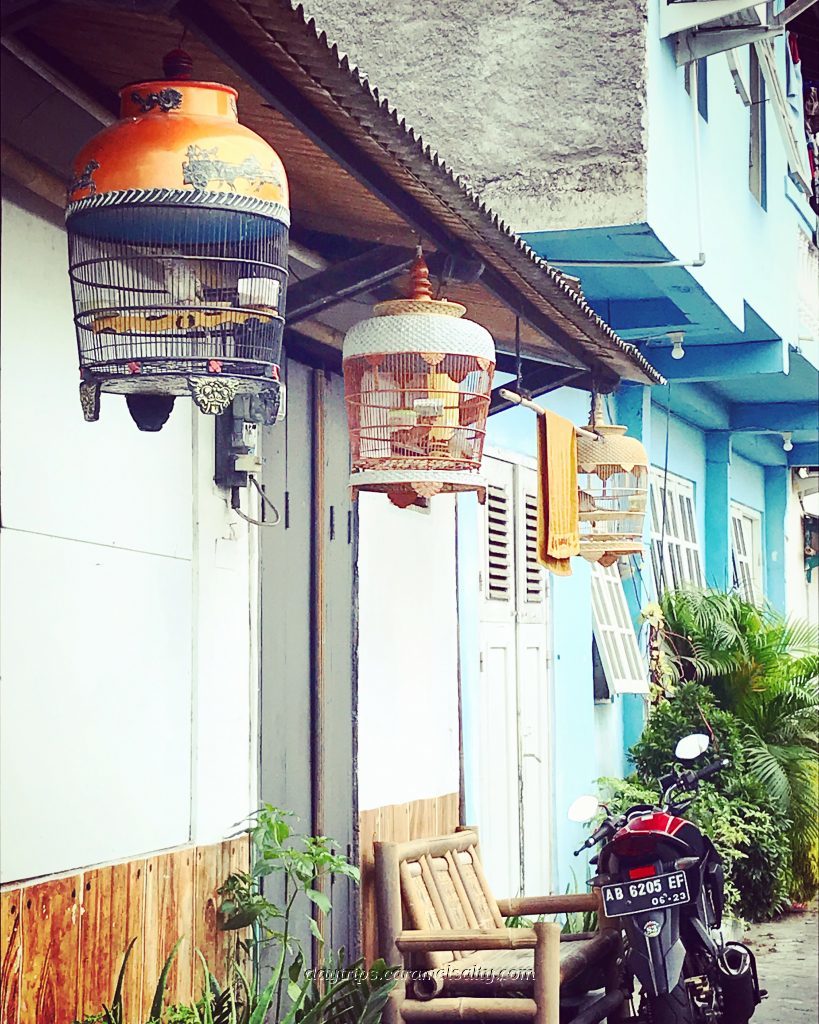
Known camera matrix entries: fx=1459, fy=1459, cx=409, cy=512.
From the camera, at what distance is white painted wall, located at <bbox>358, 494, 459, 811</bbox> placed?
22.0 ft

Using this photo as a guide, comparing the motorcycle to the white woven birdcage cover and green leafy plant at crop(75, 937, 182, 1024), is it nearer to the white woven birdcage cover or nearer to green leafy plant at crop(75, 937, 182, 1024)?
green leafy plant at crop(75, 937, 182, 1024)

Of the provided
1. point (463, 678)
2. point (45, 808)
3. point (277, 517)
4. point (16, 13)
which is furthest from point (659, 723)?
point (16, 13)

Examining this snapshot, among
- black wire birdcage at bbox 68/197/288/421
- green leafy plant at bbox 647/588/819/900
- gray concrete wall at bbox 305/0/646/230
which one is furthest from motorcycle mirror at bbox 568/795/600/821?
green leafy plant at bbox 647/588/819/900

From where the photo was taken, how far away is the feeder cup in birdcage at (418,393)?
500 centimetres

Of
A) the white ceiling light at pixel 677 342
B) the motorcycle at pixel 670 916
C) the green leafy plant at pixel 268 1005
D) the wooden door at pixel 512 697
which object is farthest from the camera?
the white ceiling light at pixel 677 342

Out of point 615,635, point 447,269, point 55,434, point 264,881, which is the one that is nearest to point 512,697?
point 615,635

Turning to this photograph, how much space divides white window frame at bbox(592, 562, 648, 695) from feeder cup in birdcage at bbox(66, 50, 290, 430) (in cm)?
692

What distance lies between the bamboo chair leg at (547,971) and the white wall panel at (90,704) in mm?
→ 1571

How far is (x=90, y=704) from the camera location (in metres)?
4.41

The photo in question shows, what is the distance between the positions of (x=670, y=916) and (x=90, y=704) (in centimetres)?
319

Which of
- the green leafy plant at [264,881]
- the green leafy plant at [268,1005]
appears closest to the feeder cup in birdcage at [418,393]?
the green leafy plant at [264,881]

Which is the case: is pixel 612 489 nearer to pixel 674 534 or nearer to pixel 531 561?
pixel 531 561

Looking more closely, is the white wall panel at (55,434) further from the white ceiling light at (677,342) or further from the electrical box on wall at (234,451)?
the white ceiling light at (677,342)

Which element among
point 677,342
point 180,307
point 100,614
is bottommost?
point 100,614
